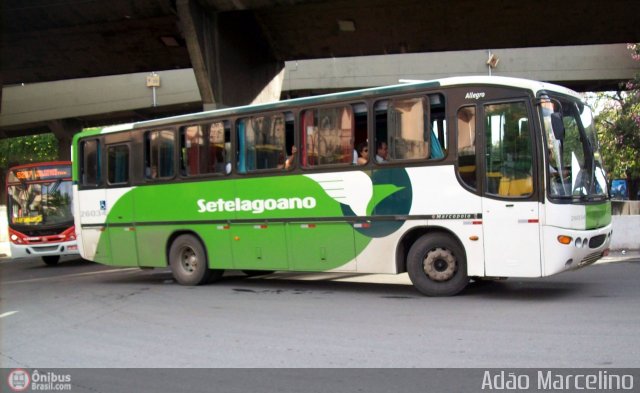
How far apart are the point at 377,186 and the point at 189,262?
4.81 meters

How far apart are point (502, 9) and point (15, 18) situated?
47.0 ft

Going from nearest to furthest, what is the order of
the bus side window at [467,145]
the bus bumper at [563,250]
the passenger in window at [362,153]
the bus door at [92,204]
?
the bus bumper at [563,250], the bus side window at [467,145], the passenger in window at [362,153], the bus door at [92,204]

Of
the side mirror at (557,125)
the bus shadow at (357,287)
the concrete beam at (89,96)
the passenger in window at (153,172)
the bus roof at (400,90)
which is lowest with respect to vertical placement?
the bus shadow at (357,287)

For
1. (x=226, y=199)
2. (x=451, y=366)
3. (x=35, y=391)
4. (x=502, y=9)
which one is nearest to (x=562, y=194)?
(x=451, y=366)

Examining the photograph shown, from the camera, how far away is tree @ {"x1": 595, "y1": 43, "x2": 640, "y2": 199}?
20031 millimetres

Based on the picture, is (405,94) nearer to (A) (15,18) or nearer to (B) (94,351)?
(B) (94,351)

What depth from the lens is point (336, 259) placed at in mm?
9977

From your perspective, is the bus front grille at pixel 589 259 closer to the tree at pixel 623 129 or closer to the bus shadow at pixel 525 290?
the bus shadow at pixel 525 290

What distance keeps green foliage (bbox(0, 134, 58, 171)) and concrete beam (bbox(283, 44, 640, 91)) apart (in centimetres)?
2405

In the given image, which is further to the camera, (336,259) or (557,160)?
(336,259)

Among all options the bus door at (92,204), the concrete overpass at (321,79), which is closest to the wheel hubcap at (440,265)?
the bus door at (92,204)

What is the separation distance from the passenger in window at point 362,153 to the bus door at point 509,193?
1.95m

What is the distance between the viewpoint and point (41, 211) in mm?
19594

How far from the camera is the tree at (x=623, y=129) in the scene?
20.0m
